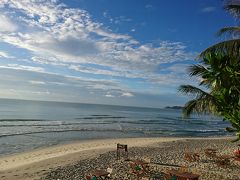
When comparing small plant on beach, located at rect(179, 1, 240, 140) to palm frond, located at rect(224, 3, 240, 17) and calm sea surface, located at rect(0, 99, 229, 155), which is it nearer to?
palm frond, located at rect(224, 3, 240, 17)

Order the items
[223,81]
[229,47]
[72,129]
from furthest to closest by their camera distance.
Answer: [72,129]
[229,47]
[223,81]

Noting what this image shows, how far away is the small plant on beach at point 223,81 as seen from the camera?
8.49m

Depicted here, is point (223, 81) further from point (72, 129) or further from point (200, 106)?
point (72, 129)

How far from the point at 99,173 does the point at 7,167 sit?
6925 millimetres

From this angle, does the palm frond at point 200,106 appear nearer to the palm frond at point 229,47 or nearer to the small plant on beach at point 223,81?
the small plant on beach at point 223,81

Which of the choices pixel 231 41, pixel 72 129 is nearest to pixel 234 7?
pixel 231 41

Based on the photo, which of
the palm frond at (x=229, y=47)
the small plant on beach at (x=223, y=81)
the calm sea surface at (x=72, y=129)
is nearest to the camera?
the small plant on beach at (x=223, y=81)

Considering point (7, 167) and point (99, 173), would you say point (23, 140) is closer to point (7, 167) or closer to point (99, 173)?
point (7, 167)

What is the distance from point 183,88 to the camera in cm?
1645

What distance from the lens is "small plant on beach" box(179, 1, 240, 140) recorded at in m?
8.49

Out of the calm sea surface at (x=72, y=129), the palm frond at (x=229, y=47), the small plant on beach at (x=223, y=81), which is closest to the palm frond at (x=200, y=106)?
the small plant on beach at (x=223, y=81)

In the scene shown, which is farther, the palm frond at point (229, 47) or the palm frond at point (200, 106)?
the palm frond at point (200, 106)

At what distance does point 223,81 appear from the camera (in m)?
10.1

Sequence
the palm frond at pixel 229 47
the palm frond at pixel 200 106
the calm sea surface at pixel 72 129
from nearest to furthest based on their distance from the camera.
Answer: the palm frond at pixel 229 47 → the palm frond at pixel 200 106 → the calm sea surface at pixel 72 129
